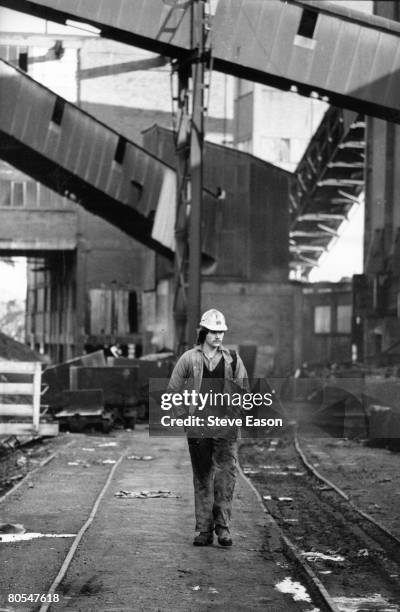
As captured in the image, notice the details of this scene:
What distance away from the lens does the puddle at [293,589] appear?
671 cm

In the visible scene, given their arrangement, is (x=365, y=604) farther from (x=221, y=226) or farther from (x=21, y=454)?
(x=221, y=226)

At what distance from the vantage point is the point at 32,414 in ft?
56.8

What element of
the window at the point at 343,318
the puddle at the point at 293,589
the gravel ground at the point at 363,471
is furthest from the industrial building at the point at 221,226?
the puddle at the point at 293,589

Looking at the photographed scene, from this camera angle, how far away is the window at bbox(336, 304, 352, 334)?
3778cm

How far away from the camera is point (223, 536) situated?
333 inches

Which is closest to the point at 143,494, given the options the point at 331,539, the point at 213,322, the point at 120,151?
the point at 331,539

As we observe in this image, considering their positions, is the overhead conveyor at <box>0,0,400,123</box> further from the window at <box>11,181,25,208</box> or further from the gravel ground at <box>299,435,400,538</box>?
the window at <box>11,181,25,208</box>

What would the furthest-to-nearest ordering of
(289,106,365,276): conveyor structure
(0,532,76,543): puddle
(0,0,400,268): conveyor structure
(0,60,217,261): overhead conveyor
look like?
(289,106,365,276): conveyor structure, (0,60,217,261): overhead conveyor, (0,0,400,268): conveyor structure, (0,532,76,543): puddle

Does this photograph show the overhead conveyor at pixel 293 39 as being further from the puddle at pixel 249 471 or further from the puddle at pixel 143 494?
the puddle at pixel 143 494

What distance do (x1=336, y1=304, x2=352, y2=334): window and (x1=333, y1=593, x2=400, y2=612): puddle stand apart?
3123 cm

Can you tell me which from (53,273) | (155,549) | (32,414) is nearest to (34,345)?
(53,273)

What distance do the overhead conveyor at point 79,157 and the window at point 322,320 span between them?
849cm

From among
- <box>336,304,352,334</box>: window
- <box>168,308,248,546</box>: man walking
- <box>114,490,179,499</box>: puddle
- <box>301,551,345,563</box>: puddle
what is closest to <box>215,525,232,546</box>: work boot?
<box>168,308,248,546</box>: man walking

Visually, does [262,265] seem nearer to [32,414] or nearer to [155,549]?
[32,414]
